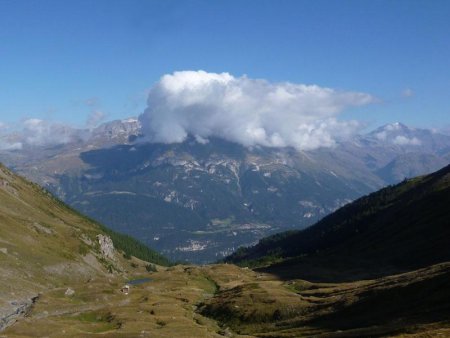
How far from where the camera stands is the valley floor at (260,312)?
79.1m

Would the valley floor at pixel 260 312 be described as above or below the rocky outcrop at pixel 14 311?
below

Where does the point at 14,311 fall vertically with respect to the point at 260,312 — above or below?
above

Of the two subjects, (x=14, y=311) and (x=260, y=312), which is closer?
(x=260, y=312)

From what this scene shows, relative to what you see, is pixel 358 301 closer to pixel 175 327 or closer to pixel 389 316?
pixel 389 316

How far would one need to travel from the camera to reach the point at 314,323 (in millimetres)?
98062

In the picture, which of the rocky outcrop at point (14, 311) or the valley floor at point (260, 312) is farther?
the rocky outcrop at point (14, 311)

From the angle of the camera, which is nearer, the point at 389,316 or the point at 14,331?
the point at 389,316

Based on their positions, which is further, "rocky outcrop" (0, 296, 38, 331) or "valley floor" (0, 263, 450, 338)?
"rocky outcrop" (0, 296, 38, 331)

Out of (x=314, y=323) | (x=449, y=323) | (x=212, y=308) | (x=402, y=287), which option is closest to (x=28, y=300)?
(x=212, y=308)

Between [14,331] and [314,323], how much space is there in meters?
60.8

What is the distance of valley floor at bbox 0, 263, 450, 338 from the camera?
3113 inches

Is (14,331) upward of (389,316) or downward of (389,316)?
upward

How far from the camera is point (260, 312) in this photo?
12044cm

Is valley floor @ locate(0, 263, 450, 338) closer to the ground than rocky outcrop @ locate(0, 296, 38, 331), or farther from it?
closer to the ground
